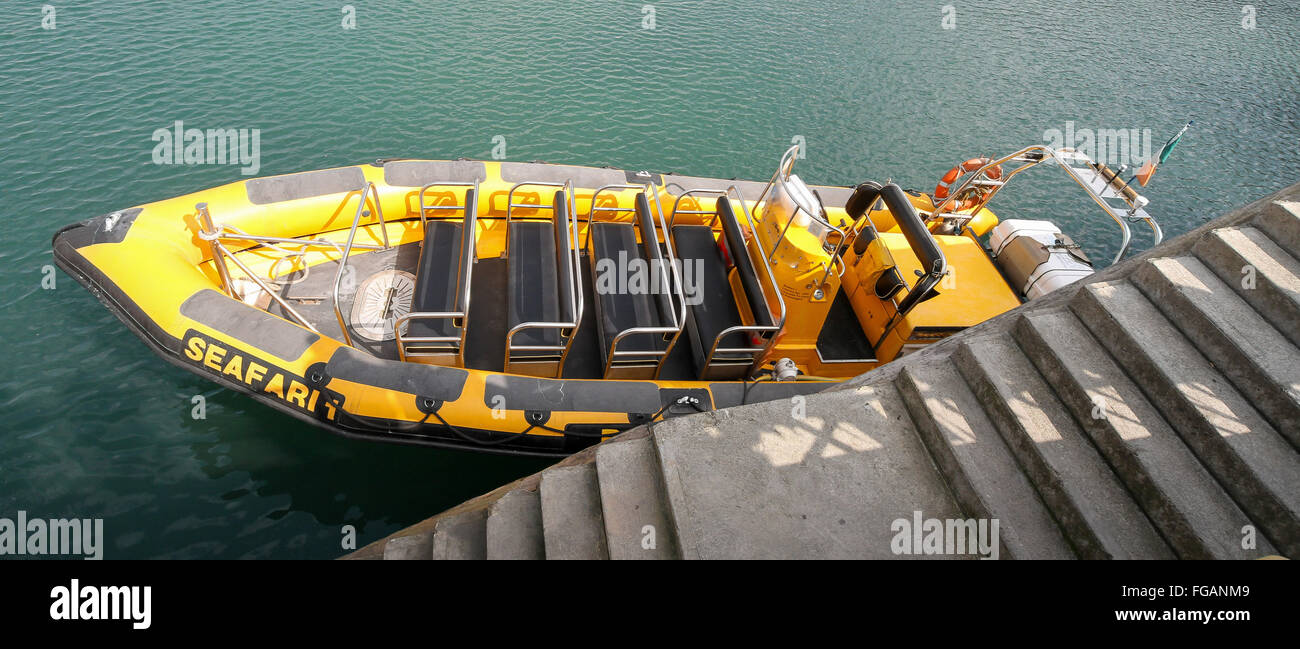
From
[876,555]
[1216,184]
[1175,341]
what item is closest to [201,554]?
[876,555]

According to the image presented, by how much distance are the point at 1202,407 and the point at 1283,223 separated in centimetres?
186

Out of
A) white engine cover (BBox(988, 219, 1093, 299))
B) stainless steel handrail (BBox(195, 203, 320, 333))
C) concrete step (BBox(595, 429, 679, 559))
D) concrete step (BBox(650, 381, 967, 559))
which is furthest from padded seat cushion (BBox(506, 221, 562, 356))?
white engine cover (BBox(988, 219, 1093, 299))

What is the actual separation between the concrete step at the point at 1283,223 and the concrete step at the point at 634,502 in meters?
4.65

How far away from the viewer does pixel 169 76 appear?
1158 cm

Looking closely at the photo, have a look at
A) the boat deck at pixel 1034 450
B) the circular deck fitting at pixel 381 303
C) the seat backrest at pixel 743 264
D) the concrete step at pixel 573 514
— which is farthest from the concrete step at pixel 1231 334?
the circular deck fitting at pixel 381 303

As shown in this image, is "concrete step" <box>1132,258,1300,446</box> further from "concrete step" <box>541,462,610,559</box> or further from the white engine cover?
"concrete step" <box>541,462,610,559</box>

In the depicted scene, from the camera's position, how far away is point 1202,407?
3350 mm

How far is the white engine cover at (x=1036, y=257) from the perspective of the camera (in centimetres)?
748

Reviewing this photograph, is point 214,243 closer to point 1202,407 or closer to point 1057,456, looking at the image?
point 1057,456

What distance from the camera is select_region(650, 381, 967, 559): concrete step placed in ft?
11.5

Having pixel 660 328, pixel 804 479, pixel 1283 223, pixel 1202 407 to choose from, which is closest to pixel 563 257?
pixel 660 328

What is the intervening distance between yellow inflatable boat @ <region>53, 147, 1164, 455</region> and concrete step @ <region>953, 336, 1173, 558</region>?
1801mm

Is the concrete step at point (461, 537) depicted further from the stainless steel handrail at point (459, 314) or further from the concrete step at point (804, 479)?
the stainless steel handrail at point (459, 314)
